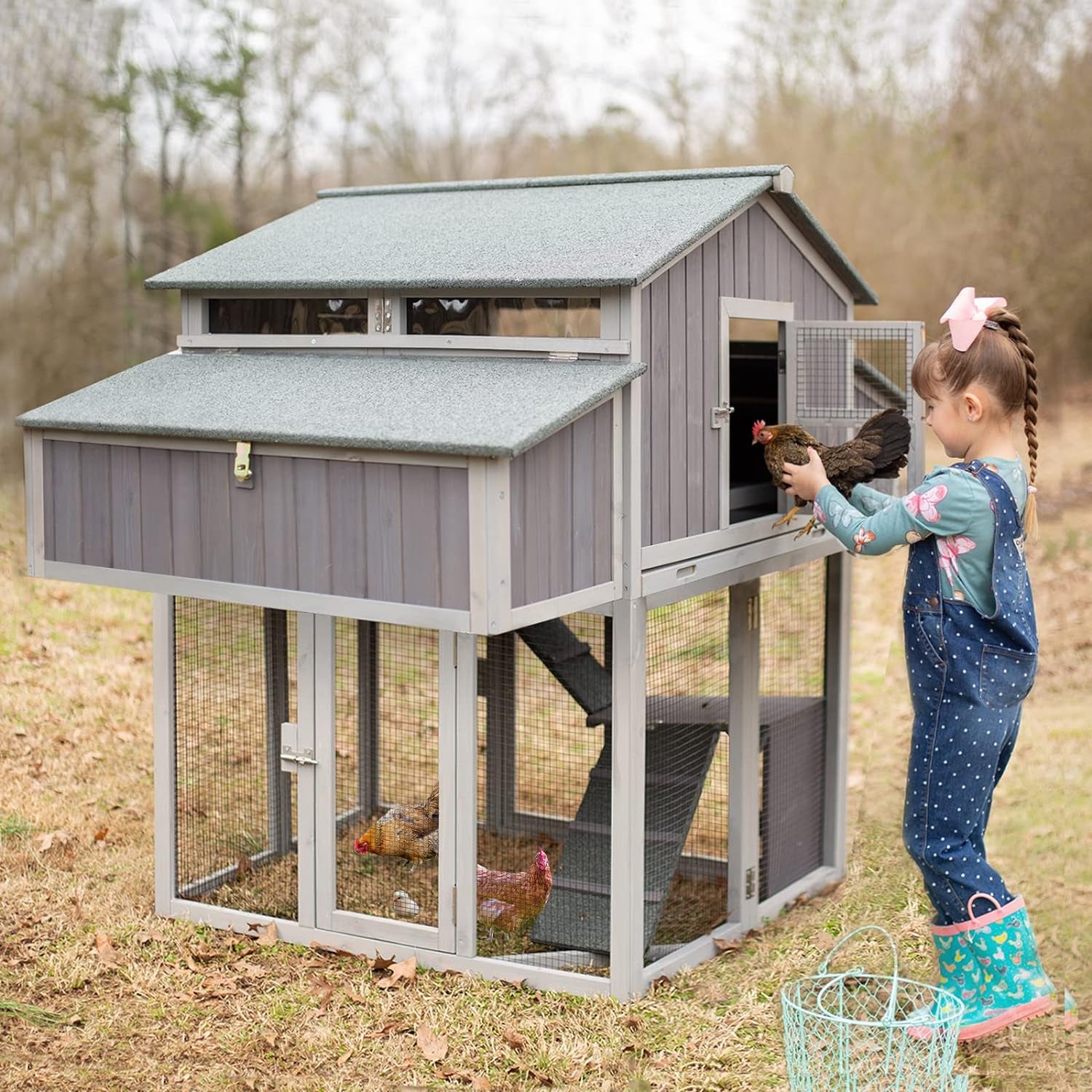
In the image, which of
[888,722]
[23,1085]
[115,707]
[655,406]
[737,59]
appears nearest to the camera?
[23,1085]

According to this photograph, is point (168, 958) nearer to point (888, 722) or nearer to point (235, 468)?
point (235, 468)

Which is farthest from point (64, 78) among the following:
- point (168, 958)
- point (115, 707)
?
point (168, 958)

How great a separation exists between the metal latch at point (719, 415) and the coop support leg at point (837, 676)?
1128mm

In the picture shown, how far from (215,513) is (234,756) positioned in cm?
127

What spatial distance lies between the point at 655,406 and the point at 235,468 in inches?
48.2

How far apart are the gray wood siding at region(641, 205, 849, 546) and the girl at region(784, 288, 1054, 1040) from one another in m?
0.61

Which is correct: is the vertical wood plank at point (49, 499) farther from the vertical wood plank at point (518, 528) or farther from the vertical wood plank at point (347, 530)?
the vertical wood plank at point (518, 528)

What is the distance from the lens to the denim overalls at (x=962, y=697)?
3.72 meters

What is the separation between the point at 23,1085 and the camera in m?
3.77

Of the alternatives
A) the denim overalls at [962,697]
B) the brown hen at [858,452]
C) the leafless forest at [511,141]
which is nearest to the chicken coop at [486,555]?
the brown hen at [858,452]

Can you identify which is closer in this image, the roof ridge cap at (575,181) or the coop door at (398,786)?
the coop door at (398,786)

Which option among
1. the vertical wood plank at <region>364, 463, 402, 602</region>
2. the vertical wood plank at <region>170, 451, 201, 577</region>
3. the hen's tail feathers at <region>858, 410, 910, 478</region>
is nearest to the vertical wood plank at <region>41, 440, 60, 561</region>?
the vertical wood plank at <region>170, 451, 201, 577</region>

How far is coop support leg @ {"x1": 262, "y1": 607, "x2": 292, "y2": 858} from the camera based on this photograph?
4.90 meters

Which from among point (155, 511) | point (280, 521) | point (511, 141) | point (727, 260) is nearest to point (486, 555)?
point (280, 521)
